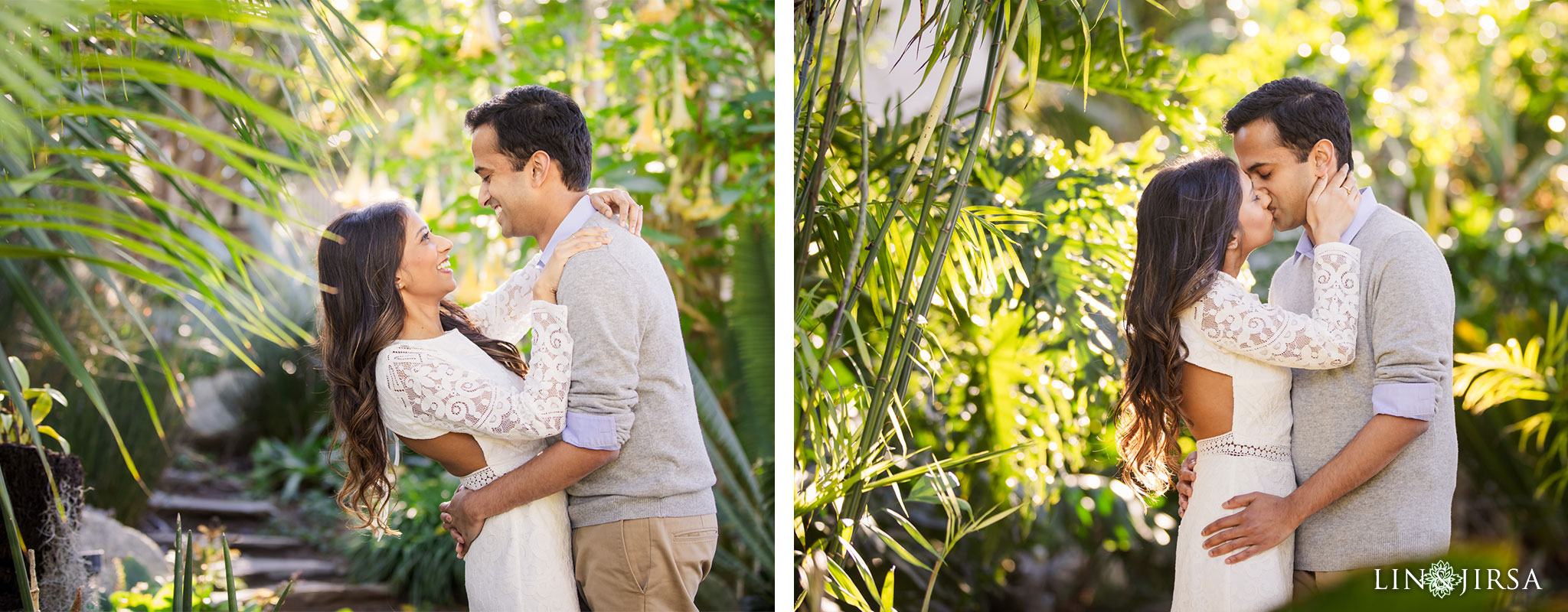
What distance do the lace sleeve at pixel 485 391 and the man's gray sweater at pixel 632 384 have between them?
4 centimetres

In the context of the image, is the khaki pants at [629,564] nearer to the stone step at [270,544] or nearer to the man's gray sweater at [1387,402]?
the man's gray sweater at [1387,402]

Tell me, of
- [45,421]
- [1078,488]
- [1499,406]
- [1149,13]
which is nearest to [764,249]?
[1078,488]

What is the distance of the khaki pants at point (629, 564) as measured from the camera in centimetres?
144

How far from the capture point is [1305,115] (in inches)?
57.6

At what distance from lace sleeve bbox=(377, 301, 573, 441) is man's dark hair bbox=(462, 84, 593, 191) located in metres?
0.26

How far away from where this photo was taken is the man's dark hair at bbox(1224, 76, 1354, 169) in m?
1.46

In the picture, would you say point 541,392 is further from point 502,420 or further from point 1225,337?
point 1225,337

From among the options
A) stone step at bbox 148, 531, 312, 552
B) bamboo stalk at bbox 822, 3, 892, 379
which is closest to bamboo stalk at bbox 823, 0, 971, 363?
bamboo stalk at bbox 822, 3, 892, 379

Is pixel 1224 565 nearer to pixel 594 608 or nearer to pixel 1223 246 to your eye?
pixel 1223 246

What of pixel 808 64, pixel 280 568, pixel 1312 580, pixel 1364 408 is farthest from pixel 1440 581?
pixel 280 568

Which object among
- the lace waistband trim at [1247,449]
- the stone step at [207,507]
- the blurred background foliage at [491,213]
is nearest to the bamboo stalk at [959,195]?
the lace waistband trim at [1247,449]

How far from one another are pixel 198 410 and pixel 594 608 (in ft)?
14.0

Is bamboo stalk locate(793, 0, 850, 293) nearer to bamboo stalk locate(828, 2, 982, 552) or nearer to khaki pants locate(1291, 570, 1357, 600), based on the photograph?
bamboo stalk locate(828, 2, 982, 552)

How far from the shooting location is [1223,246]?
4.70ft
